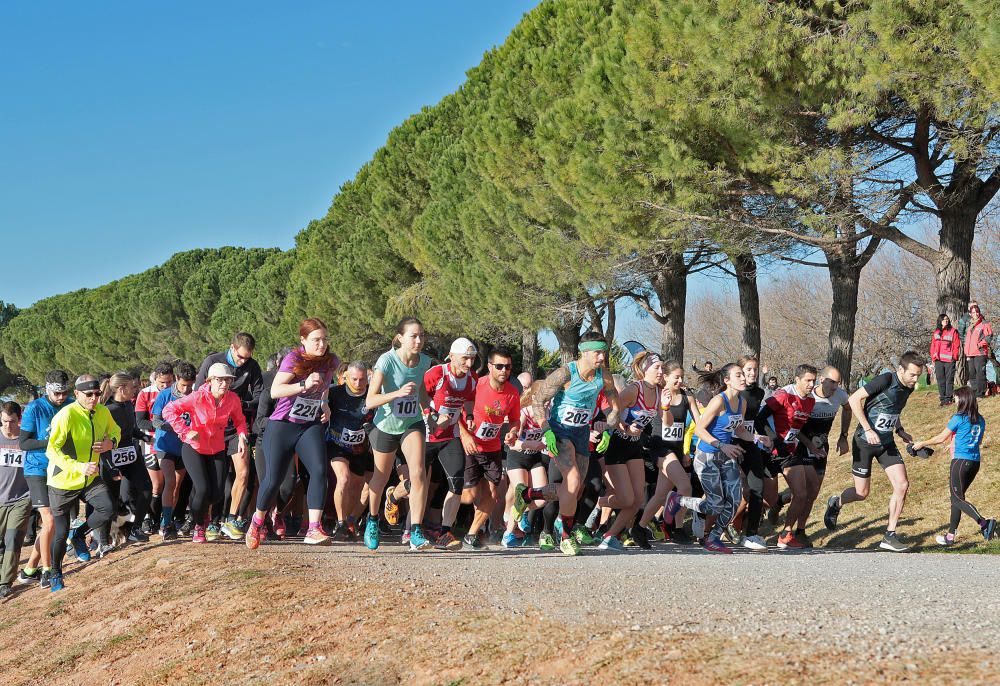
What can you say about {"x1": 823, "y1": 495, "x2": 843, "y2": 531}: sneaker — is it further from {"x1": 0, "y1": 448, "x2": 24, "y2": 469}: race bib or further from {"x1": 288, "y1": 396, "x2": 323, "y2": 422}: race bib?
{"x1": 0, "y1": 448, "x2": 24, "y2": 469}: race bib

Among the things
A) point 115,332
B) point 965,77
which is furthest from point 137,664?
point 115,332

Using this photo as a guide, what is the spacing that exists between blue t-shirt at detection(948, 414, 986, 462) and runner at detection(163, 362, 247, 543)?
755 centimetres

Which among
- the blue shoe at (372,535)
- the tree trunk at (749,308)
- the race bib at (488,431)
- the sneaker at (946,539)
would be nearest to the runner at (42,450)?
the blue shoe at (372,535)

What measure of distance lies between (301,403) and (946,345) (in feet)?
39.1

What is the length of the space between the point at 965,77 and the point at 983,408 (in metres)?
5.60

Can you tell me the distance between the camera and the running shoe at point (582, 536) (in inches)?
371

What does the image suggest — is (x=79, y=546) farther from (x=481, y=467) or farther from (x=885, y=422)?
(x=885, y=422)

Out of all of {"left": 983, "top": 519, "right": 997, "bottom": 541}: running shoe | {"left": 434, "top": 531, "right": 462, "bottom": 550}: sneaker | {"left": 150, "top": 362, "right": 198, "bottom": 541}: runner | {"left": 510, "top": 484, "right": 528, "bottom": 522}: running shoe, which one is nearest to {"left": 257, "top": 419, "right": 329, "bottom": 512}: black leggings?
{"left": 434, "top": 531, "right": 462, "bottom": 550}: sneaker

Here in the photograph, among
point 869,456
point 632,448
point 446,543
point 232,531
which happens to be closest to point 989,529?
point 869,456

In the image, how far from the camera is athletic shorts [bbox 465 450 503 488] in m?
9.13

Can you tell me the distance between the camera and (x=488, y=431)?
8.91 metres

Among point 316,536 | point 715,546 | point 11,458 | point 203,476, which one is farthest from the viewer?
point 11,458

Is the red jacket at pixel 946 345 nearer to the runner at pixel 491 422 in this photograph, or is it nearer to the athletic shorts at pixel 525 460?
the athletic shorts at pixel 525 460

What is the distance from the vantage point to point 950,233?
1602cm
